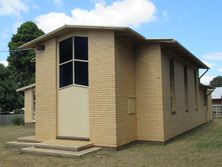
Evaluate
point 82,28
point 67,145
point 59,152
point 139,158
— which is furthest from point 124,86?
point 59,152

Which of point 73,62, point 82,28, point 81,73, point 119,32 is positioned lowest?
point 81,73

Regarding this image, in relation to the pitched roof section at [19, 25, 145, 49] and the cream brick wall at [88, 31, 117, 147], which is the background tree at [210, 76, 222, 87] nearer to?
the pitched roof section at [19, 25, 145, 49]

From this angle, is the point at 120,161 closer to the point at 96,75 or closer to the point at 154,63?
the point at 96,75

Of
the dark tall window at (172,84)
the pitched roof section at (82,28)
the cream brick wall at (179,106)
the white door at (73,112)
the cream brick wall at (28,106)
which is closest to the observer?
the pitched roof section at (82,28)

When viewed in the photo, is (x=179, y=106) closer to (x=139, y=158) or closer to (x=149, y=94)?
(x=149, y=94)

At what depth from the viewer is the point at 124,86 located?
44.5ft

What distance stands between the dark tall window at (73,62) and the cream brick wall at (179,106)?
316 cm

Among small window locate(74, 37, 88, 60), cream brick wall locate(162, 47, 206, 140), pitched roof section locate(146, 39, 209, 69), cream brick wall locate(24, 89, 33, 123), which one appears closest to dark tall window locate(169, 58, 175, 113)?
cream brick wall locate(162, 47, 206, 140)

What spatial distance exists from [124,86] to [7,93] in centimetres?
2758

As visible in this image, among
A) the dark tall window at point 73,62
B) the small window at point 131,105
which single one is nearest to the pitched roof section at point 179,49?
the small window at point 131,105

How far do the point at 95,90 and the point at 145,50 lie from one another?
109 inches

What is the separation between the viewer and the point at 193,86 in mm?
21672

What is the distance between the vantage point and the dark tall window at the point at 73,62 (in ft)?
44.7

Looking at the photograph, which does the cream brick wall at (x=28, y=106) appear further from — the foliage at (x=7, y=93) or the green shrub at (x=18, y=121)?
the foliage at (x=7, y=93)
